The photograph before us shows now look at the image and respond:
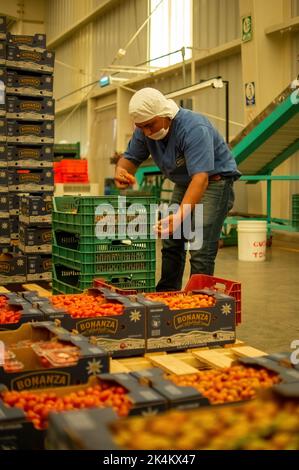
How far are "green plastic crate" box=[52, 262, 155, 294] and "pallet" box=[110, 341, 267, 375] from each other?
142 cm

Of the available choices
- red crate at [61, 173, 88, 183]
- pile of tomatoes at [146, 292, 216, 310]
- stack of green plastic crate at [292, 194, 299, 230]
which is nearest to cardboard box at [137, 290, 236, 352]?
pile of tomatoes at [146, 292, 216, 310]

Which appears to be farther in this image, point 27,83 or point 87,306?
point 27,83

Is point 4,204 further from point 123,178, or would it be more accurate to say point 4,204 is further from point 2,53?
point 123,178

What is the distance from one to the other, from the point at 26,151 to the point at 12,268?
1366 mm

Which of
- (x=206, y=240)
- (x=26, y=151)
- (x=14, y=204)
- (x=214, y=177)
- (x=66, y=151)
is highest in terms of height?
(x=66, y=151)

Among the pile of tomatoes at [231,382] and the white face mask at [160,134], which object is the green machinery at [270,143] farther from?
the pile of tomatoes at [231,382]

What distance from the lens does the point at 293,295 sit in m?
6.11

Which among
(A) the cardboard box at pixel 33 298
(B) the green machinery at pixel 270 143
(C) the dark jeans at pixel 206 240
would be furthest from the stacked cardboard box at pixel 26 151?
(B) the green machinery at pixel 270 143

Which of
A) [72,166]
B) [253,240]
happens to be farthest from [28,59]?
[72,166]

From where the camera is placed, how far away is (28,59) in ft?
22.1

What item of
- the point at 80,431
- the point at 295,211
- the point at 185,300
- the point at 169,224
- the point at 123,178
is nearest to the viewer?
the point at 80,431

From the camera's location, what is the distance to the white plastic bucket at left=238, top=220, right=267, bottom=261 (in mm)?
8672

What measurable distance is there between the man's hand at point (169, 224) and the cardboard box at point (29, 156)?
10.3 ft
